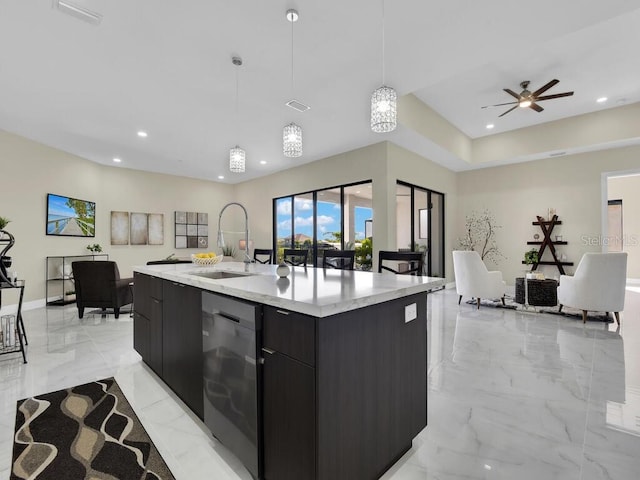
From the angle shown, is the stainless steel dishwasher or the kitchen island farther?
the stainless steel dishwasher

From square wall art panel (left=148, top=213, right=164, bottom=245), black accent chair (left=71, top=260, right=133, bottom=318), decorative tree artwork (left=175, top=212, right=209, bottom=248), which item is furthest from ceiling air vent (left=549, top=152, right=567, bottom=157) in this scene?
square wall art panel (left=148, top=213, right=164, bottom=245)

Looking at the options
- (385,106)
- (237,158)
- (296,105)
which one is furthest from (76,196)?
(385,106)

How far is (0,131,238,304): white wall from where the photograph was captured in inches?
194

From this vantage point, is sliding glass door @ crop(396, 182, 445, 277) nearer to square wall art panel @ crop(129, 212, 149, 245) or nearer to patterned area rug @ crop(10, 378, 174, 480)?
patterned area rug @ crop(10, 378, 174, 480)

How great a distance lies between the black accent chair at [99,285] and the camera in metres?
4.36

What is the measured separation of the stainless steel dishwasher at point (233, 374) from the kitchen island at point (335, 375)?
27 mm

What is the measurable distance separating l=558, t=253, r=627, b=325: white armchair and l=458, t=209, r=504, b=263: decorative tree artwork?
310cm

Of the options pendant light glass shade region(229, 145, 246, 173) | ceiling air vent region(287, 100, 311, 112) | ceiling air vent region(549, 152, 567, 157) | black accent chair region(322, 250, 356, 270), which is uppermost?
ceiling air vent region(549, 152, 567, 157)

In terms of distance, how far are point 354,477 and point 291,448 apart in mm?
309

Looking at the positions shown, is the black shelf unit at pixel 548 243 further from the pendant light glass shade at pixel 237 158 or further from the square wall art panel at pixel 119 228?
Result: the square wall art panel at pixel 119 228

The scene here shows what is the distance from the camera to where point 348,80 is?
3.45m

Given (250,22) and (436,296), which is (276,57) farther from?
(436,296)

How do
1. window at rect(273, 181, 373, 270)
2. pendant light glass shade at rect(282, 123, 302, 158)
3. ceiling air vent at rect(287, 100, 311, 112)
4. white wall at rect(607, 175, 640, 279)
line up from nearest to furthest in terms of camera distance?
pendant light glass shade at rect(282, 123, 302, 158)
ceiling air vent at rect(287, 100, 311, 112)
window at rect(273, 181, 373, 270)
white wall at rect(607, 175, 640, 279)

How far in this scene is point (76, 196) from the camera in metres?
6.03
